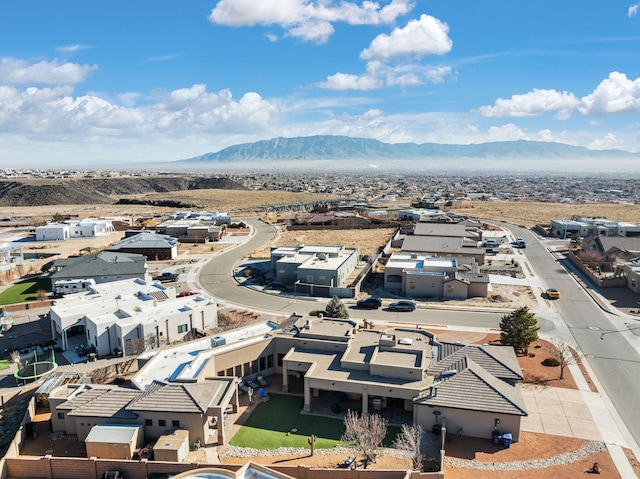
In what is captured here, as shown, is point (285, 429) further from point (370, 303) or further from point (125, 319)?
point (370, 303)

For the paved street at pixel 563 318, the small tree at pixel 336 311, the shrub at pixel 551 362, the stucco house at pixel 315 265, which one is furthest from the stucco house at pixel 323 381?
the stucco house at pixel 315 265

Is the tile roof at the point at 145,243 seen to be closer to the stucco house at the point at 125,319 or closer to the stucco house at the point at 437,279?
the stucco house at the point at 125,319

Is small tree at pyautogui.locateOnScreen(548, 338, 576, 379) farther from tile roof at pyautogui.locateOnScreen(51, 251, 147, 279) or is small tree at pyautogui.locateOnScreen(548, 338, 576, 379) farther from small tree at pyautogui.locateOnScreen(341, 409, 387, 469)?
tile roof at pyautogui.locateOnScreen(51, 251, 147, 279)

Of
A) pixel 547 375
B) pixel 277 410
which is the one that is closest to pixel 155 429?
pixel 277 410

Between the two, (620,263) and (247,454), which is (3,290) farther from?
(620,263)

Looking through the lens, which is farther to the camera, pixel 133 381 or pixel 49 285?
pixel 49 285
